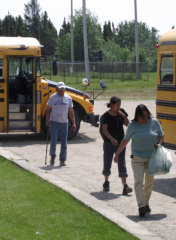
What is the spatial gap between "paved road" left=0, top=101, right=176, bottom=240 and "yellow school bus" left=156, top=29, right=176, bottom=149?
812 mm

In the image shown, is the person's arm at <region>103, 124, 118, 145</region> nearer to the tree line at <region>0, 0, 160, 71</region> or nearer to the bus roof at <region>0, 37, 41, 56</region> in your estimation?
the bus roof at <region>0, 37, 41, 56</region>

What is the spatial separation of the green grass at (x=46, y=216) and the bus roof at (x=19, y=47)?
638 centimetres

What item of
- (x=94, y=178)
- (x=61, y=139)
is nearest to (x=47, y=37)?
(x=61, y=139)

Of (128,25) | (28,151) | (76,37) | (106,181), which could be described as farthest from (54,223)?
(128,25)

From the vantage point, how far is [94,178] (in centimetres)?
1127

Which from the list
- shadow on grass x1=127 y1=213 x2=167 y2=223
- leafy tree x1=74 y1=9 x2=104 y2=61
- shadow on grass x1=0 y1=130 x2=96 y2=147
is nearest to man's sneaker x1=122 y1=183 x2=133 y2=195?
shadow on grass x1=127 y1=213 x2=167 y2=223

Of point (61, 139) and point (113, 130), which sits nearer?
point (113, 130)

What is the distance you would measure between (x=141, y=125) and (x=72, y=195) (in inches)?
55.5

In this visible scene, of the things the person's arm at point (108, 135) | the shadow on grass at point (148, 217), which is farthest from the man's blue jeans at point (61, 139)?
the shadow on grass at point (148, 217)

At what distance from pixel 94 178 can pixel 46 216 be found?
3504mm

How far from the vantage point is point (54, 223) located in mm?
7516

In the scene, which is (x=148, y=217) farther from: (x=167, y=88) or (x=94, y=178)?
(x=167, y=88)

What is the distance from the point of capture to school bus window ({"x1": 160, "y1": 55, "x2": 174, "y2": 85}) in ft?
38.3

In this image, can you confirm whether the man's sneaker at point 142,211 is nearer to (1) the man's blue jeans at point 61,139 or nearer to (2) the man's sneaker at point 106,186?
(2) the man's sneaker at point 106,186
